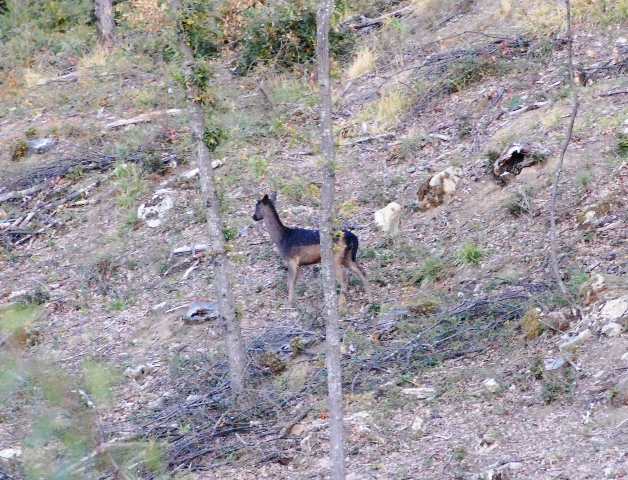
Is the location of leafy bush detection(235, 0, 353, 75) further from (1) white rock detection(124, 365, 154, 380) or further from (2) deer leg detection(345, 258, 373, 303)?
(1) white rock detection(124, 365, 154, 380)

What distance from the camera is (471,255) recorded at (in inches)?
456

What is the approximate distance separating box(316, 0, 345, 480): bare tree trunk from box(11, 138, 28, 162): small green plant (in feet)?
45.1

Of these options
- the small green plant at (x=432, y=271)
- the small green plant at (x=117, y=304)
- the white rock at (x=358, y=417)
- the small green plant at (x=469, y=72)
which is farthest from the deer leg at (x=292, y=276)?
the small green plant at (x=469, y=72)

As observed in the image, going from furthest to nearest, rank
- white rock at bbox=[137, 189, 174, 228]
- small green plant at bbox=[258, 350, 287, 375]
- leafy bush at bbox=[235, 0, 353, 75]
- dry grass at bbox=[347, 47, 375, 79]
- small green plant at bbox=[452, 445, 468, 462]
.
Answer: dry grass at bbox=[347, 47, 375, 79] < leafy bush at bbox=[235, 0, 353, 75] < white rock at bbox=[137, 189, 174, 228] < small green plant at bbox=[258, 350, 287, 375] < small green plant at bbox=[452, 445, 468, 462]

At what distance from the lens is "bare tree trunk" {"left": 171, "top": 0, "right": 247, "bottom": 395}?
9.14 meters

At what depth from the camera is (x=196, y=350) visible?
11.2 meters

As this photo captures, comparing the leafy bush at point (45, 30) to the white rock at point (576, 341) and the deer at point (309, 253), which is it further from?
the white rock at point (576, 341)

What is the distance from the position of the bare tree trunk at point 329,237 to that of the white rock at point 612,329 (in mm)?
3184

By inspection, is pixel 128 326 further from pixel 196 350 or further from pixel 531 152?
pixel 531 152

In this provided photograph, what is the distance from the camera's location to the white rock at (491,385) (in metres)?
8.48

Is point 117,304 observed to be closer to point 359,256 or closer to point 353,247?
point 359,256

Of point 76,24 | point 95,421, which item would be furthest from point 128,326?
point 76,24

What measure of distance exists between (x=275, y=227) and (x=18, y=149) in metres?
8.51

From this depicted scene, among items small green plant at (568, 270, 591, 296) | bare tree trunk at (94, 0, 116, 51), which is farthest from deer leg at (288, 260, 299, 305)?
bare tree trunk at (94, 0, 116, 51)
